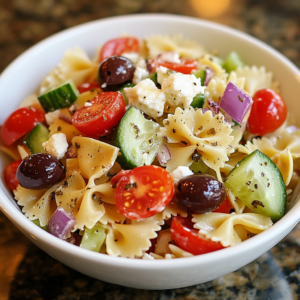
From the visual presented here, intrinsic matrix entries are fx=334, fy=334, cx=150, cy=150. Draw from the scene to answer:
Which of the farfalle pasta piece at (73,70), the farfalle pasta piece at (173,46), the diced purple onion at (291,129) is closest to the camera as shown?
the diced purple onion at (291,129)

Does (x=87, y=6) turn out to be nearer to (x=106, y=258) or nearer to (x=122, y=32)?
(x=122, y=32)

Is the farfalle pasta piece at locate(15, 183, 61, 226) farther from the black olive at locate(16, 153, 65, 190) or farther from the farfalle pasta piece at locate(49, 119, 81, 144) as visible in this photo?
the farfalle pasta piece at locate(49, 119, 81, 144)

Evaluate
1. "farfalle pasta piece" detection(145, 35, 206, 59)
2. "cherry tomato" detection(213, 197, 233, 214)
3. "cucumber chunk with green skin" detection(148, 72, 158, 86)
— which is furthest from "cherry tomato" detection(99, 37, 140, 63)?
"cherry tomato" detection(213, 197, 233, 214)

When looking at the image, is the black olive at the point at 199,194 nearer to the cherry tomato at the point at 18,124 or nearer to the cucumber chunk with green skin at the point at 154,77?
the cucumber chunk with green skin at the point at 154,77

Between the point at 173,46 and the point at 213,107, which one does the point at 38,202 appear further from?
the point at 173,46

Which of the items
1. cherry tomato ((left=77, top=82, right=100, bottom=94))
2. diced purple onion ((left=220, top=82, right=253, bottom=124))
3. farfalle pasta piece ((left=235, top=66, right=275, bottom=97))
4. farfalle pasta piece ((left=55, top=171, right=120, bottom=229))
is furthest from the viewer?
farfalle pasta piece ((left=235, top=66, right=275, bottom=97))

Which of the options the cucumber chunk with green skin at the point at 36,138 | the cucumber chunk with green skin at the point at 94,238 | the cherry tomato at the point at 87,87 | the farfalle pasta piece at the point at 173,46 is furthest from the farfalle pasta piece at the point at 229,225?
the farfalle pasta piece at the point at 173,46
